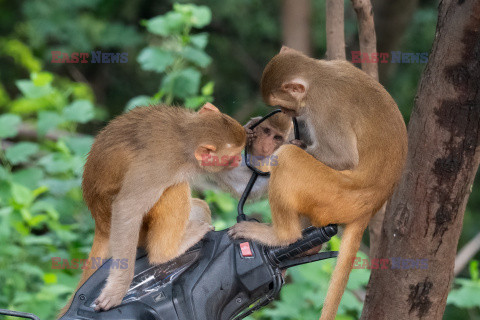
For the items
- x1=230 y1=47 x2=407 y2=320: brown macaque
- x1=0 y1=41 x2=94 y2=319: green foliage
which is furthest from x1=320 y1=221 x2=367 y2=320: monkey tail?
x1=0 y1=41 x2=94 y2=319: green foliage

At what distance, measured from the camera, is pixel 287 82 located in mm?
2496

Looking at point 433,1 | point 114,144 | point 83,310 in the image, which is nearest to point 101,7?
point 433,1

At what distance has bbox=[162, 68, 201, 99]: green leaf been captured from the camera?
3975mm

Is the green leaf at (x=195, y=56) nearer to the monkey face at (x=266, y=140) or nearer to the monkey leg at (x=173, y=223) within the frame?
the monkey face at (x=266, y=140)

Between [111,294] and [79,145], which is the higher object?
[111,294]

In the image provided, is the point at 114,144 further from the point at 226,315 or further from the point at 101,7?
the point at 101,7

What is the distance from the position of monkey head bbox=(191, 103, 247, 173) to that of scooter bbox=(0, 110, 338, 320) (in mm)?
460

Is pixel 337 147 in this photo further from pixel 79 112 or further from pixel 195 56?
pixel 79 112

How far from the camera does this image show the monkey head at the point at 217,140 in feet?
7.82

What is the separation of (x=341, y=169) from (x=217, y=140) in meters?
0.53

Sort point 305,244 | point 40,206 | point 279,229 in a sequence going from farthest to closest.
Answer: point 40,206 < point 279,229 < point 305,244

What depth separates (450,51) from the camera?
235 centimetres

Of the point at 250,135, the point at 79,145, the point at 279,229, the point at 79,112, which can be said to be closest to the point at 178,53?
the point at 79,112

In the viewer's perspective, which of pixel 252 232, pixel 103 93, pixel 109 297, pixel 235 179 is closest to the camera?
pixel 109 297
